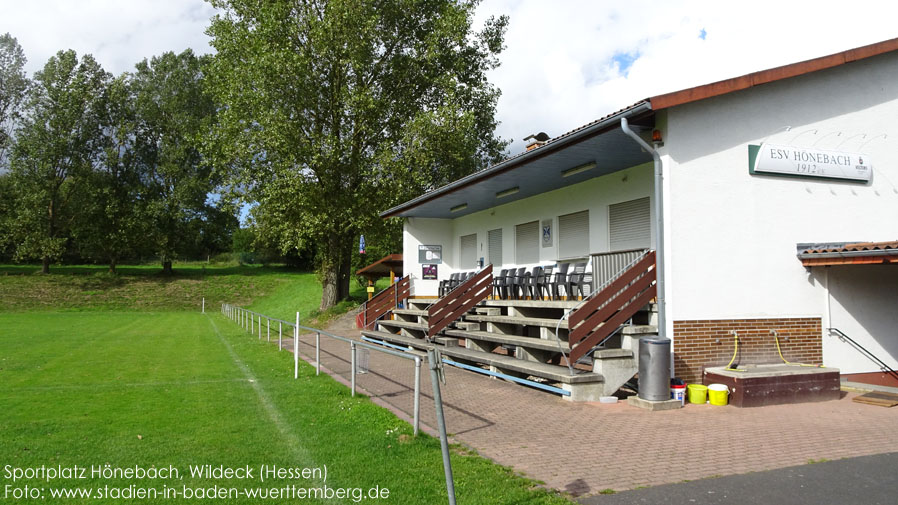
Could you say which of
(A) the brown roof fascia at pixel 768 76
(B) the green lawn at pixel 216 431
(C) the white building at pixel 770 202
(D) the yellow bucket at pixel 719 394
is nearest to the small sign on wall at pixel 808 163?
(C) the white building at pixel 770 202

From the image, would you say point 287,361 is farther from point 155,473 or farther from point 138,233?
point 138,233

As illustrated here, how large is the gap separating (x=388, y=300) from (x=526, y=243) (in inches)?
228

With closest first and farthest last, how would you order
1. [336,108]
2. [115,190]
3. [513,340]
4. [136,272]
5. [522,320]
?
1. [513,340]
2. [522,320]
3. [336,108]
4. [115,190]
5. [136,272]

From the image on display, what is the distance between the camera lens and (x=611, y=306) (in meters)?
9.06

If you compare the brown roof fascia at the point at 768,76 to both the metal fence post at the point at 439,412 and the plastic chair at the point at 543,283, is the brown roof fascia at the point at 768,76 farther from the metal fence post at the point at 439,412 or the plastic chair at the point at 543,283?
the metal fence post at the point at 439,412

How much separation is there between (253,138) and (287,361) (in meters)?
12.8

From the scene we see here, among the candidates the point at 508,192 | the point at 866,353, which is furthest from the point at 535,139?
the point at 866,353

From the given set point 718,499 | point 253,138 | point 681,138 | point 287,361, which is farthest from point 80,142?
point 718,499

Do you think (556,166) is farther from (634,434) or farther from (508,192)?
(634,434)

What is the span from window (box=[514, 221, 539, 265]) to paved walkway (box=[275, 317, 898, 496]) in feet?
20.5

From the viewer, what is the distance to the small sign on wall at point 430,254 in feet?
64.9

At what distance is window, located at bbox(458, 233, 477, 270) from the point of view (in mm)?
18688

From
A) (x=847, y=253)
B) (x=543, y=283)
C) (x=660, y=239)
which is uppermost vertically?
(x=660, y=239)

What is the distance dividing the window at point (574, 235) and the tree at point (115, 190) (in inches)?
1480
